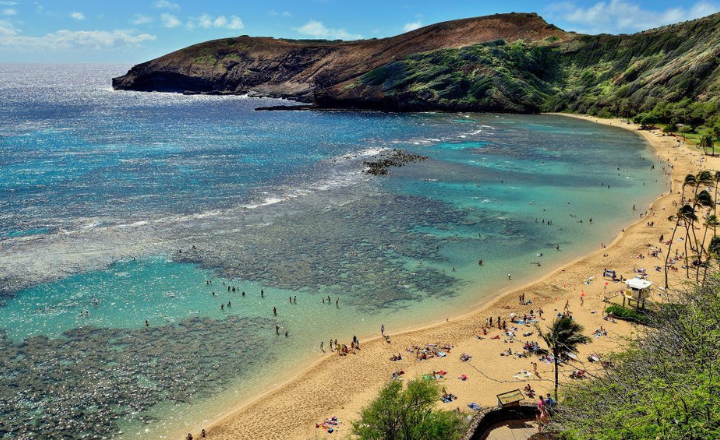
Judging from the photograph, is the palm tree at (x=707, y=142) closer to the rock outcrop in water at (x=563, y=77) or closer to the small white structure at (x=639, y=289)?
the rock outcrop in water at (x=563, y=77)

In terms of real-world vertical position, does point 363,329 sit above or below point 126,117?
below

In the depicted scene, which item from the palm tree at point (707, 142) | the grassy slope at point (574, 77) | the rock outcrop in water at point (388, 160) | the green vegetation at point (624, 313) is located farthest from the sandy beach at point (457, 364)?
the grassy slope at point (574, 77)

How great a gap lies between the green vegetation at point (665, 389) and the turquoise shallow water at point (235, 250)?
22988 mm

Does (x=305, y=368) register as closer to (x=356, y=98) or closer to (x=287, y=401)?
(x=287, y=401)

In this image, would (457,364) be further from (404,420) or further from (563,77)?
(563,77)

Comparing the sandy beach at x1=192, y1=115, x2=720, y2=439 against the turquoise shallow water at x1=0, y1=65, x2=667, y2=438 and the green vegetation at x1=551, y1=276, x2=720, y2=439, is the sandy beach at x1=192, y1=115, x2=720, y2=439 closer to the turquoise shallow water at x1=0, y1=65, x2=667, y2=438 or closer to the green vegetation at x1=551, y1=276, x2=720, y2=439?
the turquoise shallow water at x1=0, y1=65, x2=667, y2=438

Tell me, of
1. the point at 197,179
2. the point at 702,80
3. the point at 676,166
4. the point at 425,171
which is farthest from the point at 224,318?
the point at 702,80

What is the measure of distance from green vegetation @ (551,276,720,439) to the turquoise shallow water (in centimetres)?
2299

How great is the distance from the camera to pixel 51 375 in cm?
3441

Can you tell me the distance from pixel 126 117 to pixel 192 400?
159 metres

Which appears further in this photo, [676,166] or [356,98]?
[356,98]

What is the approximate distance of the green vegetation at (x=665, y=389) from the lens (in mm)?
14070

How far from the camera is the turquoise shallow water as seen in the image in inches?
1372

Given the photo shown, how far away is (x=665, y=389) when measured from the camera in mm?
15906
